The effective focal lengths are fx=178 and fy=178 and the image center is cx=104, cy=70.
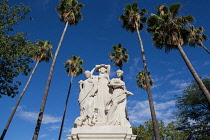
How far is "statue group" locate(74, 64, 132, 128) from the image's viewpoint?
5383 millimetres

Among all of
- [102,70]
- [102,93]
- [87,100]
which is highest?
[102,70]

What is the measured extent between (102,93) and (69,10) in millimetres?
15771

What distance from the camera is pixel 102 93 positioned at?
6008mm

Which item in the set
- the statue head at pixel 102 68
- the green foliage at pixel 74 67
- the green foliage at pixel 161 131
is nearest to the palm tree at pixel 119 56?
the green foliage at pixel 74 67

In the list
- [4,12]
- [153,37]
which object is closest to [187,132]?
[153,37]

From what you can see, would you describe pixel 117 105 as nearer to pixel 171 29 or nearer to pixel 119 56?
pixel 171 29

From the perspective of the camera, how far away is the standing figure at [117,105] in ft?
17.5

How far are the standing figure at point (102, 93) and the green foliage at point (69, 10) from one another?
14106mm

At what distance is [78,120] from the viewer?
17.3ft

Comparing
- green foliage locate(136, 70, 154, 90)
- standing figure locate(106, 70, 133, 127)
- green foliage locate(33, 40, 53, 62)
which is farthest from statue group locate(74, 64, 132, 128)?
green foliage locate(136, 70, 154, 90)

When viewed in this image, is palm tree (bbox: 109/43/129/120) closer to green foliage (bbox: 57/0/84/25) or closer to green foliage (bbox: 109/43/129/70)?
green foliage (bbox: 109/43/129/70)

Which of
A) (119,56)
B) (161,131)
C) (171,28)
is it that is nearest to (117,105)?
(171,28)

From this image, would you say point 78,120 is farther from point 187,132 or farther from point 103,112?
point 187,132

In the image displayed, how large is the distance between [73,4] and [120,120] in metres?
17.3
